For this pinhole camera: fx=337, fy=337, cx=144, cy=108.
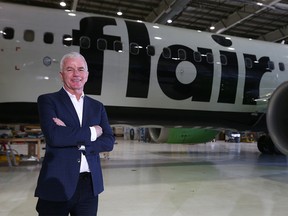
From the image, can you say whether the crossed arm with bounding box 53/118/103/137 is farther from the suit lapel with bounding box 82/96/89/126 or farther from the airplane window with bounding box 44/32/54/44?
the airplane window with bounding box 44/32/54/44

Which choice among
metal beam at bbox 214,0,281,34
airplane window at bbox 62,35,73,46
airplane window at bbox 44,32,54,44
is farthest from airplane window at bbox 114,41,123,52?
metal beam at bbox 214,0,281,34

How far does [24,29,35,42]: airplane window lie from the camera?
18.0 ft

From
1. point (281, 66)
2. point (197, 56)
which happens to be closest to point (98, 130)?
point (197, 56)

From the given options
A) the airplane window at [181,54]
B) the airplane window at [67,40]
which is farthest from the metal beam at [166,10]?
the airplane window at [67,40]

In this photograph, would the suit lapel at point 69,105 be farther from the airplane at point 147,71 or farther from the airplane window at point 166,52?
the airplane window at point 166,52

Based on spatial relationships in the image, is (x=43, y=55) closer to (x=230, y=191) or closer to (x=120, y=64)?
(x=120, y=64)

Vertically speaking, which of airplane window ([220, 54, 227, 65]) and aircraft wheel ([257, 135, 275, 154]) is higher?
airplane window ([220, 54, 227, 65])

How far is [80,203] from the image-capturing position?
1801 mm

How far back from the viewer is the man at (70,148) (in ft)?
5.57

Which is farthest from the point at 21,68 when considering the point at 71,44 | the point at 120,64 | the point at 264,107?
Result: the point at 264,107

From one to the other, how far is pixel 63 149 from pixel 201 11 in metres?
15.1

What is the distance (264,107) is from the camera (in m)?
7.24

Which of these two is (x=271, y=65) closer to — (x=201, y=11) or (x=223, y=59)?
(x=223, y=59)

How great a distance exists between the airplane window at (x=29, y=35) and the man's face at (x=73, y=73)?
403 centimetres
